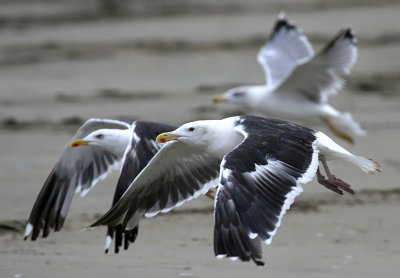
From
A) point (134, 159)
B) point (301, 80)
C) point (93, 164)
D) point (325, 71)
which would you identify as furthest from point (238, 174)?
point (301, 80)

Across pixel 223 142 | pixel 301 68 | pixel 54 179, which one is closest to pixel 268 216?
pixel 223 142

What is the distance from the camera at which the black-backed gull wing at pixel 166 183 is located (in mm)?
7020

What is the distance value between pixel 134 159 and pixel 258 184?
174 cm

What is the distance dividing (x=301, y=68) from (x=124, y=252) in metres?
3.98

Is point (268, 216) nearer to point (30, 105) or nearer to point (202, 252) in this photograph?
point (202, 252)

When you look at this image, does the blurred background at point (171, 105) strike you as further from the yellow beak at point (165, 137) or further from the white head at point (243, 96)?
the yellow beak at point (165, 137)

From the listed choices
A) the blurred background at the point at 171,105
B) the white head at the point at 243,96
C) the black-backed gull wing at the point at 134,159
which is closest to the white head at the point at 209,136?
the black-backed gull wing at the point at 134,159

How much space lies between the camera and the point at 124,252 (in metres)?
7.37

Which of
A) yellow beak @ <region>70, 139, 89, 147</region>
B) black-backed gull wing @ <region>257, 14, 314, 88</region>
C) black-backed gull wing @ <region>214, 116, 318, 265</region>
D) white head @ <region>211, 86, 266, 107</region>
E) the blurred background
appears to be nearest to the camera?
black-backed gull wing @ <region>214, 116, 318, 265</region>

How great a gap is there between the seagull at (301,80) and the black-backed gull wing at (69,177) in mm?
2624

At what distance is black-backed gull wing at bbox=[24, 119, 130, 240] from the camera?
7.88m

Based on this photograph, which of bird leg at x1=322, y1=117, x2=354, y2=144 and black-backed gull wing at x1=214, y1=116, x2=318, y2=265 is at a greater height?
black-backed gull wing at x1=214, y1=116, x2=318, y2=265

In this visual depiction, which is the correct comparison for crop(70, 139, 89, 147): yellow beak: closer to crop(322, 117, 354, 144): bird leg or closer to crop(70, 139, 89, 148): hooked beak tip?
crop(70, 139, 89, 148): hooked beak tip

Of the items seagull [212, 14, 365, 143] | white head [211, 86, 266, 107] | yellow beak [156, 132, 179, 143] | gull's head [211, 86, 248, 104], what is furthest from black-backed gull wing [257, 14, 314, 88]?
yellow beak [156, 132, 179, 143]
